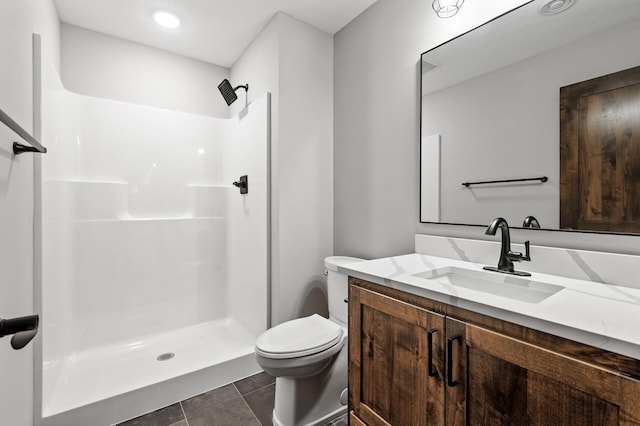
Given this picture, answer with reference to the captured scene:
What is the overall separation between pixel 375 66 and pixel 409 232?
1068 mm

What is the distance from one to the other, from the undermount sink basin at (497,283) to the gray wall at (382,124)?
252 millimetres

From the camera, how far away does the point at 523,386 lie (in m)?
0.72

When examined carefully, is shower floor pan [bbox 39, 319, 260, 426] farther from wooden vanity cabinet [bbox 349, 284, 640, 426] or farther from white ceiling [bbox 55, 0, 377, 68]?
white ceiling [bbox 55, 0, 377, 68]

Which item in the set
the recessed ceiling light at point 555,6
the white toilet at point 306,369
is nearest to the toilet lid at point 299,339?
the white toilet at point 306,369

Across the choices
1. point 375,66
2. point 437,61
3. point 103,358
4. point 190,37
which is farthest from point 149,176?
point 437,61

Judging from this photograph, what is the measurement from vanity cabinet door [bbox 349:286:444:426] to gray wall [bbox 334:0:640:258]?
0.65m

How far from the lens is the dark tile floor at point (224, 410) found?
5.18 feet

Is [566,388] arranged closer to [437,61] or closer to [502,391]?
[502,391]

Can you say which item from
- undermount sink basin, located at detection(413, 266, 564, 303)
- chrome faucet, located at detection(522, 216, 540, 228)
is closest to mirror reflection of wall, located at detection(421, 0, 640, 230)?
chrome faucet, located at detection(522, 216, 540, 228)

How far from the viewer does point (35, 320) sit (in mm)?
623

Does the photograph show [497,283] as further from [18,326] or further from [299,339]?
[18,326]

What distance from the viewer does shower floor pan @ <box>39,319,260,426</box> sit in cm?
156

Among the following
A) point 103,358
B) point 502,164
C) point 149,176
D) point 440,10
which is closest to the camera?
point 502,164

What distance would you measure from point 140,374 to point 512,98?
250 cm
